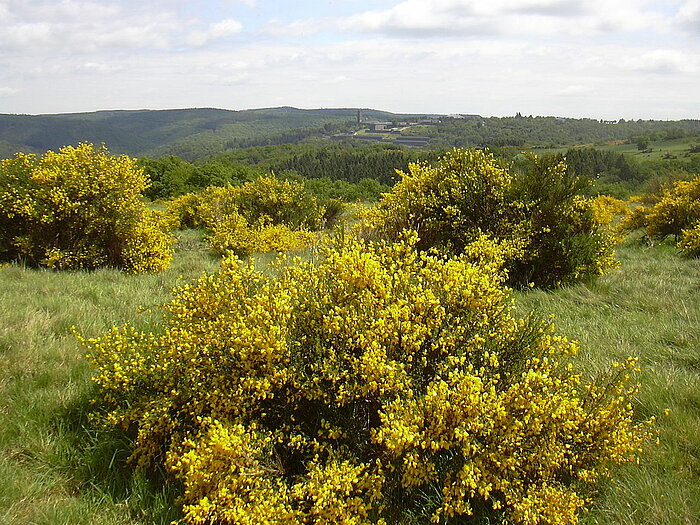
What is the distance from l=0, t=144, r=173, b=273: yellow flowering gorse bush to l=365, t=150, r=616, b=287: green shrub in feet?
14.9

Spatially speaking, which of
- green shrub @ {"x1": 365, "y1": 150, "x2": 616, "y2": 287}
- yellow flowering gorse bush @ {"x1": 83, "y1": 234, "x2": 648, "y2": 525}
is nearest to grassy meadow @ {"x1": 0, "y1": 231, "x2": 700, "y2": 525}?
yellow flowering gorse bush @ {"x1": 83, "y1": 234, "x2": 648, "y2": 525}

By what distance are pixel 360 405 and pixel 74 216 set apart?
7.40 metres

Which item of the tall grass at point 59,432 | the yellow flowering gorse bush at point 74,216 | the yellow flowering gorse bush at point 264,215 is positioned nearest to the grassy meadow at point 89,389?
the tall grass at point 59,432

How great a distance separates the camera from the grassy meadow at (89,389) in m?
2.66

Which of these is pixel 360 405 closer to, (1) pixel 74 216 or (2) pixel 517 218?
(2) pixel 517 218

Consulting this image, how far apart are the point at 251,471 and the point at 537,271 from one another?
6.43 metres

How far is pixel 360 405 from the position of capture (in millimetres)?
3078

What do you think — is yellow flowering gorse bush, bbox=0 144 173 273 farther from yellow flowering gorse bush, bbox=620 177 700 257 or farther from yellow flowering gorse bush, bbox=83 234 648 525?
Result: yellow flowering gorse bush, bbox=620 177 700 257

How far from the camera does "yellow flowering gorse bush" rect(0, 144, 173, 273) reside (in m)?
7.82

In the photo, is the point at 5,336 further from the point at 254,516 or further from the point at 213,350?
the point at 254,516

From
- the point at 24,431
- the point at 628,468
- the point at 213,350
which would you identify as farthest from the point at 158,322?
the point at 628,468

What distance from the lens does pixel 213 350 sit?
9.81 feet

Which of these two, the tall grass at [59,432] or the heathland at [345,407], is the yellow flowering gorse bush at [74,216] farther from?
the heathland at [345,407]

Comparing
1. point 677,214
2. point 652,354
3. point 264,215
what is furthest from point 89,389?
point 677,214
